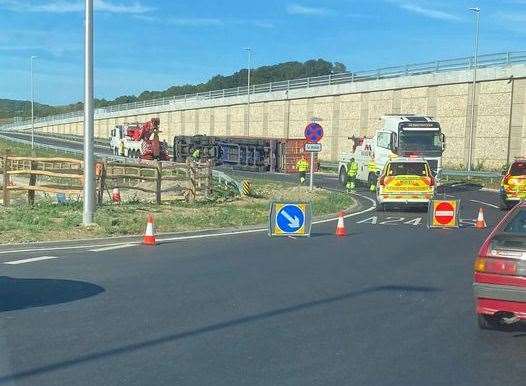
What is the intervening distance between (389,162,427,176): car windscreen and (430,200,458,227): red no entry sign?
21.9ft

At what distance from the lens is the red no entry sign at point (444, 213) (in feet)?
64.2

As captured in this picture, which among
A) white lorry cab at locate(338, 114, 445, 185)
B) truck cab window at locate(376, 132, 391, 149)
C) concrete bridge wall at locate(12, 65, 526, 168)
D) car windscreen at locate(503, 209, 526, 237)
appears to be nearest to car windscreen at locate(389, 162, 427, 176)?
white lorry cab at locate(338, 114, 445, 185)

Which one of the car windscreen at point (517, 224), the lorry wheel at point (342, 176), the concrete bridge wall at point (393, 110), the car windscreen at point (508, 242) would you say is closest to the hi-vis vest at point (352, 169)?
the lorry wheel at point (342, 176)

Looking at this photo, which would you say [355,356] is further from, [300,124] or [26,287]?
[300,124]

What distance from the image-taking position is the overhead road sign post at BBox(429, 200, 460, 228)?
19578mm

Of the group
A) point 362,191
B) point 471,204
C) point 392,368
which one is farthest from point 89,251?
point 362,191

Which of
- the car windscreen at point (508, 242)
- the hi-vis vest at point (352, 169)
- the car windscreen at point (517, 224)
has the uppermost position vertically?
the car windscreen at point (517, 224)

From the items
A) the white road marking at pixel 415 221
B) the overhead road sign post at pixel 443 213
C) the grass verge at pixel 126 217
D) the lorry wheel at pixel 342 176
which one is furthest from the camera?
the lorry wheel at pixel 342 176

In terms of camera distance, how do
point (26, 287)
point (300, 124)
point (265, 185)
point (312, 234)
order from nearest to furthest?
point (26, 287) → point (312, 234) → point (265, 185) → point (300, 124)

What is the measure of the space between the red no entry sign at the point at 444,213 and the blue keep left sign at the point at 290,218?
14.8 feet

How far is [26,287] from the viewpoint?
33.4 ft

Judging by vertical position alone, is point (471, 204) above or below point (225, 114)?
below

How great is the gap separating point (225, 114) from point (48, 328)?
69894 mm

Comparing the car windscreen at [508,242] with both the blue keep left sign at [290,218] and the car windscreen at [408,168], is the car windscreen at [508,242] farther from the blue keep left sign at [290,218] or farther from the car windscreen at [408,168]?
the car windscreen at [408,168]
